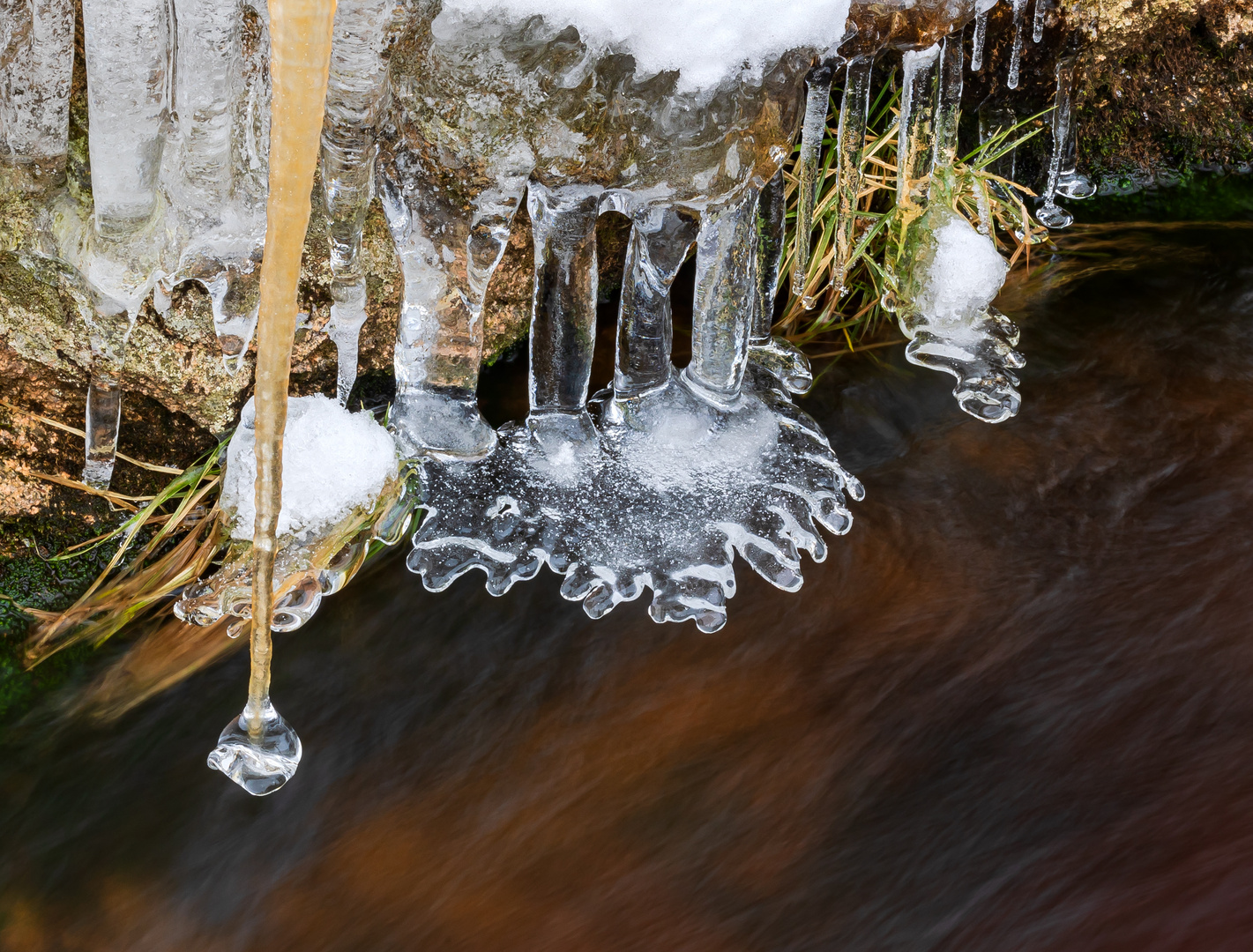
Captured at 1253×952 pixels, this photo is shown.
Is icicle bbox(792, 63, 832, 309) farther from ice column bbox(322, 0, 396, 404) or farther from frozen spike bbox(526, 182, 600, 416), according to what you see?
ice column bbox(322, 0, 396, 404)

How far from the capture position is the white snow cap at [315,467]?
263 centimetres

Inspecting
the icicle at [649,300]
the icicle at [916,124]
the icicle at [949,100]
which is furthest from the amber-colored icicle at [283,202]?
the icicle at [949,100]

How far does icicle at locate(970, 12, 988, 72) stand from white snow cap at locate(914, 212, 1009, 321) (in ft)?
1.55

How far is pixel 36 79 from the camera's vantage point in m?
2.15

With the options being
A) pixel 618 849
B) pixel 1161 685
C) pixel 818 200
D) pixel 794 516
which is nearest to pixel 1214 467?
pixel 1161 685

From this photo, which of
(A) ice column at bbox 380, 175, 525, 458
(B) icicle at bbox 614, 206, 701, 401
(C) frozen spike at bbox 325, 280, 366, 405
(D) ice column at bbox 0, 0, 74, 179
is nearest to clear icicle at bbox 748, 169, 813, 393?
(B) icicle at bbox 614, 206, 701, 401

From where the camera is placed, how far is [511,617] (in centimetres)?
271

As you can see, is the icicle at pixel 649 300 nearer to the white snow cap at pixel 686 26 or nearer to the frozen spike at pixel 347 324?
the white snow cap at pixel 686 26

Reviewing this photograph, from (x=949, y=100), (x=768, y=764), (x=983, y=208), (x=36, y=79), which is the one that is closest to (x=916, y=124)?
(x=949, y=100)

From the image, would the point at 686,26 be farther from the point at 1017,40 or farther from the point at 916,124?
the point at 1017,40

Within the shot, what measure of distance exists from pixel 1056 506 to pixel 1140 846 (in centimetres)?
98

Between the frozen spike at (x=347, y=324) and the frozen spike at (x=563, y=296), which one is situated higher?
the frozen spike at (x=563, y=296)

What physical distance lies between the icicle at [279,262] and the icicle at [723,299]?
1.18 metres

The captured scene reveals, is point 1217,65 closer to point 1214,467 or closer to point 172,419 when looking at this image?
point 1214,467
